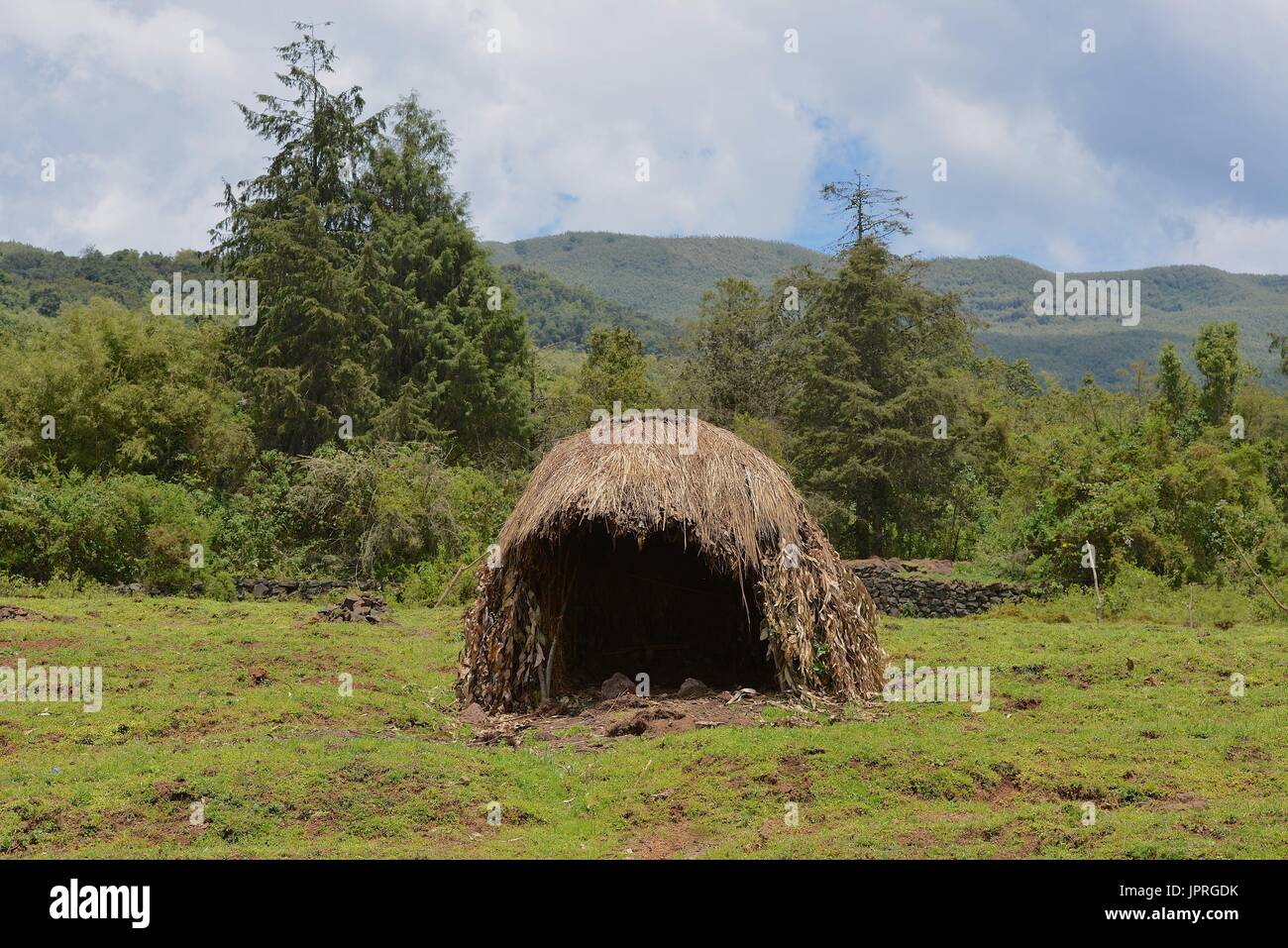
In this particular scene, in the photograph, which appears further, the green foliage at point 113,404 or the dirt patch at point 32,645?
the green foliage at point 113,404

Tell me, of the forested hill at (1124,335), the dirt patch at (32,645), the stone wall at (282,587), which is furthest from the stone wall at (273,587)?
the forested hill at (1124,335)

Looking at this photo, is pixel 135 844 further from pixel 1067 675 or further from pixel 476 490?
pixel 476 490

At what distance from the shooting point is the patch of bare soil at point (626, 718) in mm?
10352

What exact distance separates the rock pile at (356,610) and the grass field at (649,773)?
17.0ft

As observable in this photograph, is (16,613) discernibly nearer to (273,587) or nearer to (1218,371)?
(273,587)

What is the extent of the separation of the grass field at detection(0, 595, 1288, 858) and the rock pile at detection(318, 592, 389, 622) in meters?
5.18

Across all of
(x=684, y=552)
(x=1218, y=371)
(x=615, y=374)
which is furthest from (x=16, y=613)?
(x=1218, y=371)

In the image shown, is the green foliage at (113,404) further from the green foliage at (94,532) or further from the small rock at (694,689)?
the small rock at (694,689)

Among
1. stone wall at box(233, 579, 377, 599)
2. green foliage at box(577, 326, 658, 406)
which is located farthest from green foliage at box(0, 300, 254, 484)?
green foliage at box(577, 326, 658, 406)

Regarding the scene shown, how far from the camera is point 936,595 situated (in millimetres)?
21359

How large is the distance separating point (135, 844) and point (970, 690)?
780 centimetres

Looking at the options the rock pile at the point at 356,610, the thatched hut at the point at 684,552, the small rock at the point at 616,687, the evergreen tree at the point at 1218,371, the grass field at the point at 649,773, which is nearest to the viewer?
the grass field at the point at 649,773

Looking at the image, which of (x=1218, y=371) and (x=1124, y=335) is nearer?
(x=1218, y=371)

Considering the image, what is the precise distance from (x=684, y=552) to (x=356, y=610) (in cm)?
828
